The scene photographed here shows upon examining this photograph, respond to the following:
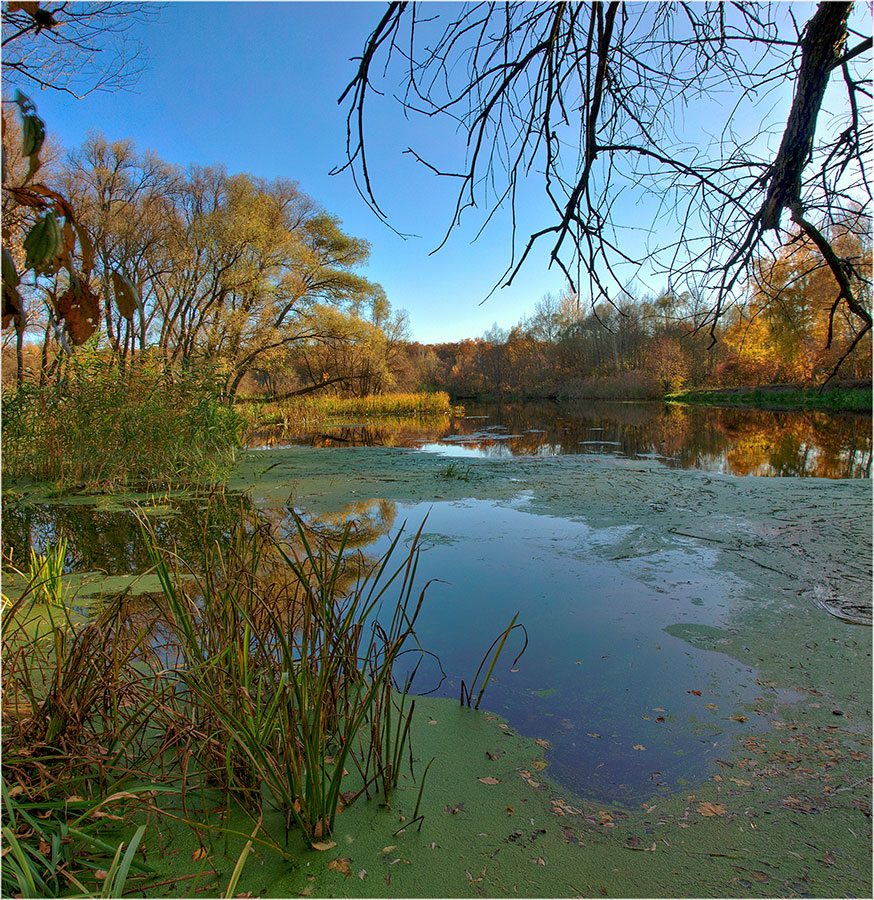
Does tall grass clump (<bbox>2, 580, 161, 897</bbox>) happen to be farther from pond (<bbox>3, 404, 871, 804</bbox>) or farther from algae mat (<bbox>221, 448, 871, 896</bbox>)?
pond (<bbox>3, 404, 871, 804</bbox>)

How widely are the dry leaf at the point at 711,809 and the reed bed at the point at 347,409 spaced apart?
1417cm

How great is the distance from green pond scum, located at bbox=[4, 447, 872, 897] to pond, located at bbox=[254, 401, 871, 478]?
16.4ft

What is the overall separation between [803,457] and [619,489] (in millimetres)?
4427

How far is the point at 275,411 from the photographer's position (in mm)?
17125

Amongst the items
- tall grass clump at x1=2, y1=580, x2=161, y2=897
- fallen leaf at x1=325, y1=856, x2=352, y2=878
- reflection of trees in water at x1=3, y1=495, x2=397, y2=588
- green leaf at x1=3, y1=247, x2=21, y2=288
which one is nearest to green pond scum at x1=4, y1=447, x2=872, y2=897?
fallen leaf at x1=325, y1=856, x2=352, y2=878

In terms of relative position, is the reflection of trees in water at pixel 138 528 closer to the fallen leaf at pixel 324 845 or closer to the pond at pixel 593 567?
the pond at pixel 593 567

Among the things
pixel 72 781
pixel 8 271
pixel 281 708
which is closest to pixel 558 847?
pixel 281 708

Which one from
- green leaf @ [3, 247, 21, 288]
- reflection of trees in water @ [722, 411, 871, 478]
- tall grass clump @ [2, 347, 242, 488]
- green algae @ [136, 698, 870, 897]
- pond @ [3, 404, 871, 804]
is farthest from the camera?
reflection of trees in water @ [722, 411, 871, 478]

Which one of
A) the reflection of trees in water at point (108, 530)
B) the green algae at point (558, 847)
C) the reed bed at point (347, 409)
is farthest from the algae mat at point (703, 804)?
the reed bed at point (347, 409)

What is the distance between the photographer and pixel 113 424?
551 cm

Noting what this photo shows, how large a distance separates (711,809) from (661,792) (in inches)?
5.1

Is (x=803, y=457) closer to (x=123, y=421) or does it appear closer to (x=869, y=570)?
(x=869, y=570)

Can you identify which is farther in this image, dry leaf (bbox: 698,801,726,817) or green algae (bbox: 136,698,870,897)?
dry leaf (bbox: 698,801,726,817)

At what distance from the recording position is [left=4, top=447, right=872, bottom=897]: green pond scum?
1207mm
